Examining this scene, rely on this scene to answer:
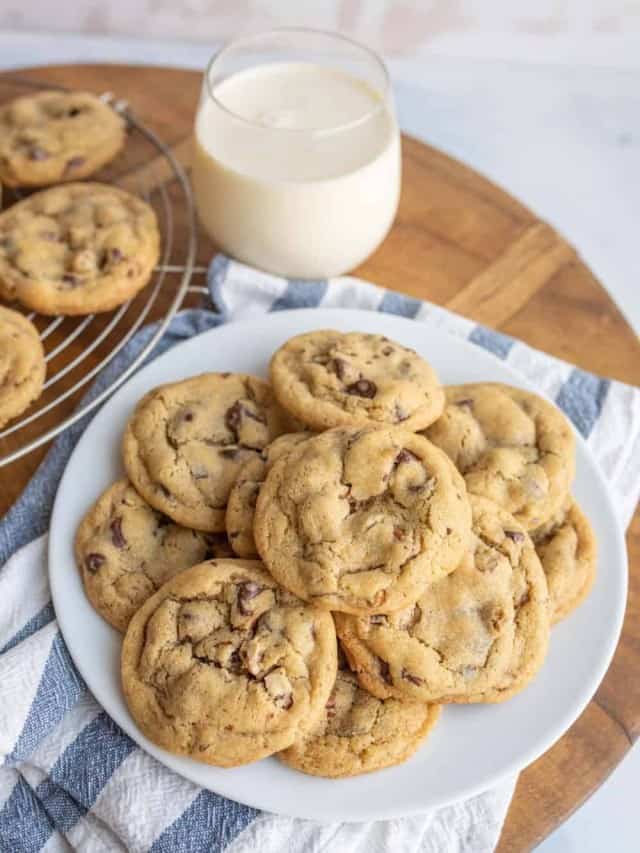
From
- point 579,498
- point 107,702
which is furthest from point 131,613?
point 579,498

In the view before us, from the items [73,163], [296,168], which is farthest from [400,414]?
[73,163]

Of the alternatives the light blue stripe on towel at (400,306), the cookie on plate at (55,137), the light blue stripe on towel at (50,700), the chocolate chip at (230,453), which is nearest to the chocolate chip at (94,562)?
the light blue stripe on towel at (50,700)

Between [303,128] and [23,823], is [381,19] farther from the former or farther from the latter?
[23,823]

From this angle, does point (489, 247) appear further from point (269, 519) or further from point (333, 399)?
point (269, 519)

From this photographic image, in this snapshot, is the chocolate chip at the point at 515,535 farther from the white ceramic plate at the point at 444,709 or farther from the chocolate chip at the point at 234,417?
the chocolate chip at the point at 234,417

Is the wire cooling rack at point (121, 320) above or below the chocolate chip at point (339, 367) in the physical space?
below

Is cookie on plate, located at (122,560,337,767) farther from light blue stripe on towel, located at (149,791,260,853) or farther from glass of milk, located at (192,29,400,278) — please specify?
glass of milk, located at (192,29,400,278)
